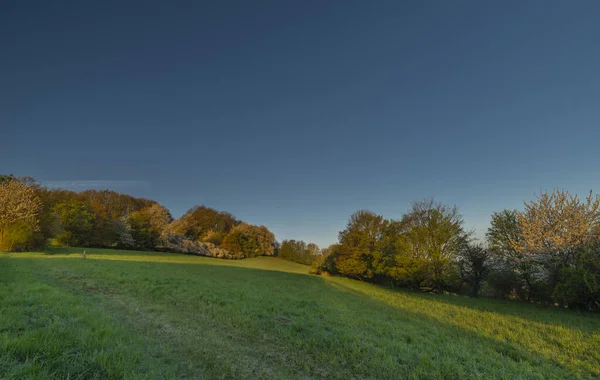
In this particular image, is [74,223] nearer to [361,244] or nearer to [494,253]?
[361,244]

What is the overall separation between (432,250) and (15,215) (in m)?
44.9

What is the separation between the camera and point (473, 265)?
24.0 m

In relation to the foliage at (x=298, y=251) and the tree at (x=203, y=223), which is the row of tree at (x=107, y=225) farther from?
the foliage at (x=298, y=251)

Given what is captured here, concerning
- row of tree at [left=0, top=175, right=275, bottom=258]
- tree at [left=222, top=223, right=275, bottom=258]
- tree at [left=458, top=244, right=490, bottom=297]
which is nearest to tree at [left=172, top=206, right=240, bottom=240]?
row of tree at [left=0, top=175, right=275, bottom=258]

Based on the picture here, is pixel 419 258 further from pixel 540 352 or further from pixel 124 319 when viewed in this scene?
pixel 124 319

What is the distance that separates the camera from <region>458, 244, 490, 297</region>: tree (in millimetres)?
23375

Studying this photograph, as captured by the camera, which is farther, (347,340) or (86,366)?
(347,340)

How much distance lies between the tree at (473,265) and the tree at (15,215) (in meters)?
46.6

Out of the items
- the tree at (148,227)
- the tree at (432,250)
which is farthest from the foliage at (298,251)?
the tree at (432,250)

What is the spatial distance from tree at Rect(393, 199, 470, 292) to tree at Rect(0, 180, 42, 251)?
134ft

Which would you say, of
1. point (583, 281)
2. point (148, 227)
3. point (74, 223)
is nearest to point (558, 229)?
point (583, 281)

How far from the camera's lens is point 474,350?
22.1ft

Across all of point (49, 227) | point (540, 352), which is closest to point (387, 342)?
point (540, 352)

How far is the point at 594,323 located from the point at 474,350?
10.5 meters
